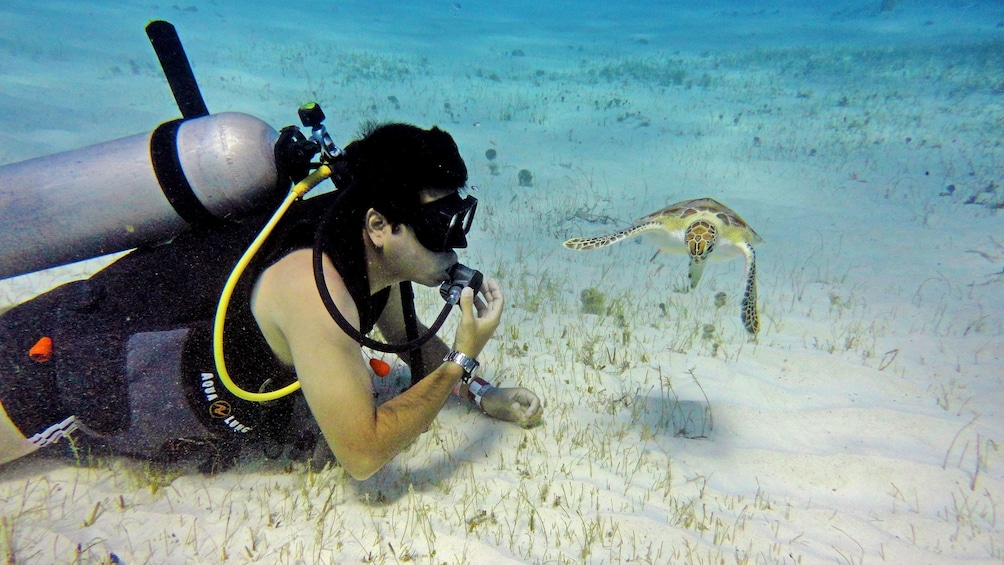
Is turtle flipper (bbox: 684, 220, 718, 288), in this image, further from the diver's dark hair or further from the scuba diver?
the diver's dark hair

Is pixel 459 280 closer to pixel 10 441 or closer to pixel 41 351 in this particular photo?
pixel 41 351

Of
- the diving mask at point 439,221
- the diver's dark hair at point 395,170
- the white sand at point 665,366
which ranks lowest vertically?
the white sand at point 665,366

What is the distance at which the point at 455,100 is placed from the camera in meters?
18.5

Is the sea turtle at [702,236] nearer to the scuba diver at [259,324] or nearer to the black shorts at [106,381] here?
the scuba diver at [259,324]

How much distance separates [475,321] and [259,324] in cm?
122

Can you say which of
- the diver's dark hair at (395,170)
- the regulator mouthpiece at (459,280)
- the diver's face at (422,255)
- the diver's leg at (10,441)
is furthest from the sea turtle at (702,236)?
the diver's leg at (10,441)

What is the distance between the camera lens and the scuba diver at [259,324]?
8.43 feet

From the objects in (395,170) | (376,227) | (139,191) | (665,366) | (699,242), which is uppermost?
(395,170)

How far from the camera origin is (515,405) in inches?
165

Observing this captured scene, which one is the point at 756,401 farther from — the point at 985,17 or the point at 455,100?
the point at 985,17

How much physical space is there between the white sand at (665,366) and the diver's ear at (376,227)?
185 cm

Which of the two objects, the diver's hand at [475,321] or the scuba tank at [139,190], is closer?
the diver's hand at [475,321]

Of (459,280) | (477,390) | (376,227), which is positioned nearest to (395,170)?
(376,227)

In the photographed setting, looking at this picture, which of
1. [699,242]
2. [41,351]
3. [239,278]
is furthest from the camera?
[699,242]
